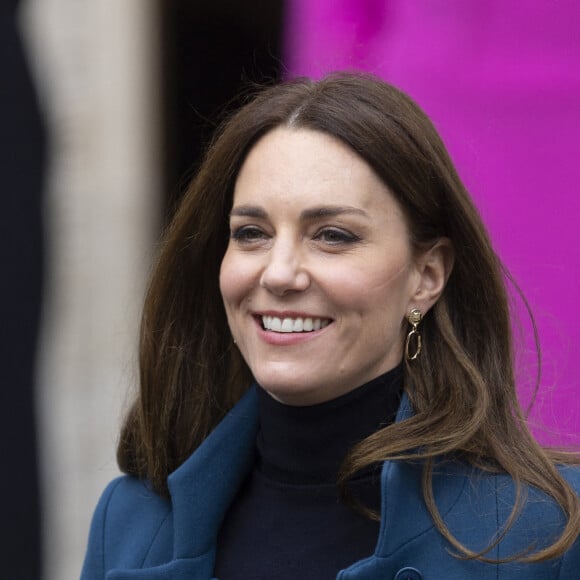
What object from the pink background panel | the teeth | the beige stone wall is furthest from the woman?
the beige stone wall

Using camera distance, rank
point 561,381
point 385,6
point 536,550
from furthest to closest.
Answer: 1. point 385,6
2. point 561,381
3. point 536,550

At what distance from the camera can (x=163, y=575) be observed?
117 inches

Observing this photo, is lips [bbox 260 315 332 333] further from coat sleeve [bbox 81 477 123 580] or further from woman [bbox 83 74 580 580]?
coat sleeve [bbox 81 477 123 580]

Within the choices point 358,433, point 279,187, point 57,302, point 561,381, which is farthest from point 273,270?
point 57,302

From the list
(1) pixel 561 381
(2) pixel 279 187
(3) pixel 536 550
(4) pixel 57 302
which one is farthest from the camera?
(4) pixel 57 302

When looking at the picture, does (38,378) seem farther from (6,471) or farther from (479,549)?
(479,549)

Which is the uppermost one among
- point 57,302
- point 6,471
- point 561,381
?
point 561,381

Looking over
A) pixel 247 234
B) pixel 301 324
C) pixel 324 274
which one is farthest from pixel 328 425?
pixel 247 234

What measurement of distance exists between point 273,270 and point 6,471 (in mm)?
2722

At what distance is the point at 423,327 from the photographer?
299 cm

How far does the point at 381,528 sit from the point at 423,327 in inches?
19.3

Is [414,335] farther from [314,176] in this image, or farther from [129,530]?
[129,530]

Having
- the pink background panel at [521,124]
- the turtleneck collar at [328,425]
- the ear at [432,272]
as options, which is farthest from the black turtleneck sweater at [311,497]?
the pink background panel at [521,124]

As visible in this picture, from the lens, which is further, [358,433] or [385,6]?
[385,6]
